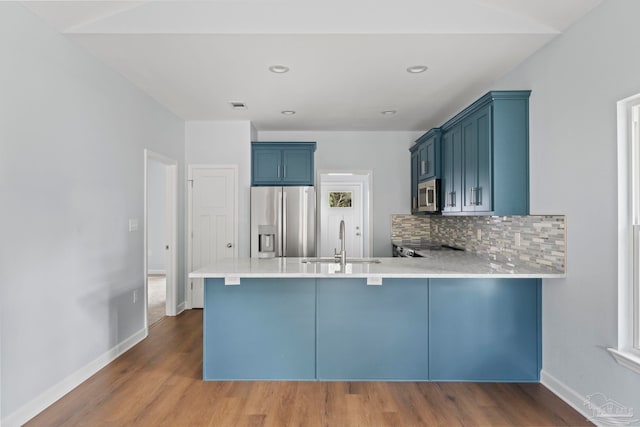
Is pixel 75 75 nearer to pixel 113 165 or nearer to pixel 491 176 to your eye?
pixel 113 165

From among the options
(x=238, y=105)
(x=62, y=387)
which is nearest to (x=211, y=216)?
(x=238, y=105)

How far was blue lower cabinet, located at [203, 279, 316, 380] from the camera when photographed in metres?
2.94

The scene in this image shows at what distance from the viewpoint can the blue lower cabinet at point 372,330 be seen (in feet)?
9.60

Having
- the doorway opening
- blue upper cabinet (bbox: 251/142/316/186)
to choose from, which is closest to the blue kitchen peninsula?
blue upper cabinet (bbox: 251/142/316/186)

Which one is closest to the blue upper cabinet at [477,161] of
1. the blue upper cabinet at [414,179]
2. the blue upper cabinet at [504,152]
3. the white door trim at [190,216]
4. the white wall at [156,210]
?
the blue upper cabinet at [504,152]

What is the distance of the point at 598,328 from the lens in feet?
7.51

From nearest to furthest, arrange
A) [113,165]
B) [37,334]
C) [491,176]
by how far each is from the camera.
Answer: [37,334], [491,176], [113,165]

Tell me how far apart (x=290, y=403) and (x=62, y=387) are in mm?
1637

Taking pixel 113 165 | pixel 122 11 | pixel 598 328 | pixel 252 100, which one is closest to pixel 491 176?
pixel 598 328

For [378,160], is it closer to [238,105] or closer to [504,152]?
[238,105]

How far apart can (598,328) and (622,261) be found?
1.52 ft

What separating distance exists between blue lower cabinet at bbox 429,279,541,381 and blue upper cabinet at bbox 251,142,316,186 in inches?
112

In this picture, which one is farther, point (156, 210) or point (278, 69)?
point (156, 210)

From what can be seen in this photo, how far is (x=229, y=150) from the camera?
5.18 m
